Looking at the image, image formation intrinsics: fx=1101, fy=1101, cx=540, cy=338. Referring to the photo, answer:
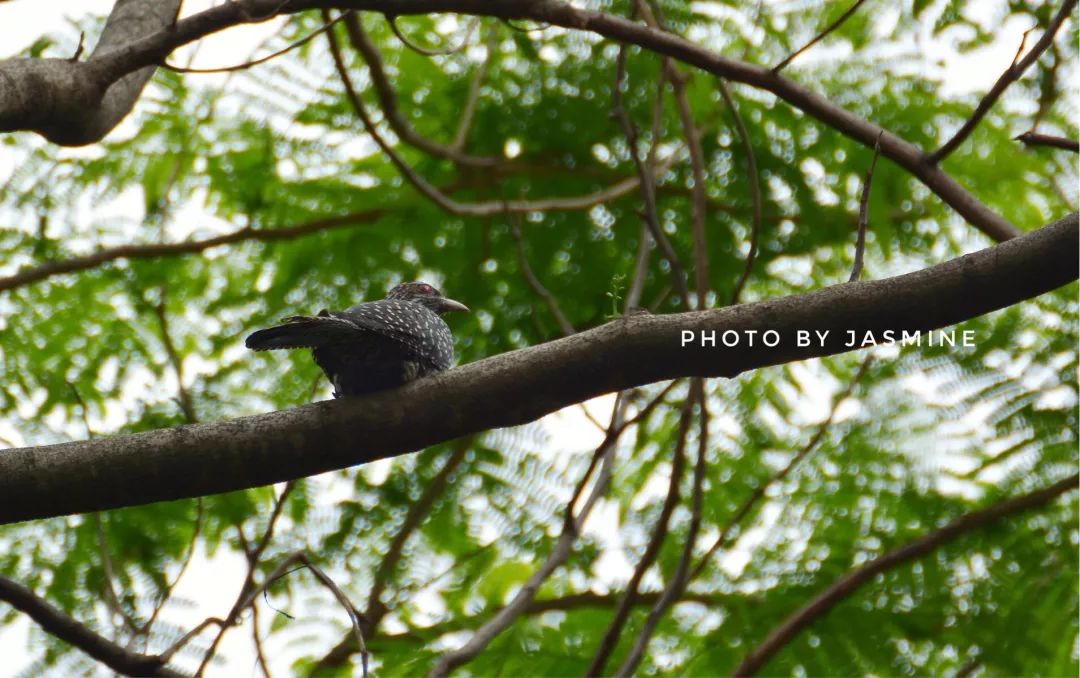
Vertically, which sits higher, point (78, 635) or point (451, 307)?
point (451, 307)

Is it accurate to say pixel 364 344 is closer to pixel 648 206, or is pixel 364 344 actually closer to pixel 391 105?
pixel 648 206

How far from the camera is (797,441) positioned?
16.7 ft

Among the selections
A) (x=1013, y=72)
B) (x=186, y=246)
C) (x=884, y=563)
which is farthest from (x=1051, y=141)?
(x=186, y=246)

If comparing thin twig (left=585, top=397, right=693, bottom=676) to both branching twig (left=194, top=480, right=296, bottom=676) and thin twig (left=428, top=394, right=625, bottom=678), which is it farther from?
branching twig (left=194, top=480, right=296, bottom=676)

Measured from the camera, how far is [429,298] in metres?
4.51

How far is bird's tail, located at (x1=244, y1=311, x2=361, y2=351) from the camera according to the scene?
307 cm

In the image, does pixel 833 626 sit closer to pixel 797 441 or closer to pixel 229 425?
pixel 797 441

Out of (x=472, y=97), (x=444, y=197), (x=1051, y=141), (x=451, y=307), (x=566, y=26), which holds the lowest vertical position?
(x=1051, y=141)

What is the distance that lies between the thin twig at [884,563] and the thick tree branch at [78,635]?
6.66 feet

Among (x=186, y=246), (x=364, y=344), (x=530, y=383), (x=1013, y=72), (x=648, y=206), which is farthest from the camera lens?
(x=186, y=246)

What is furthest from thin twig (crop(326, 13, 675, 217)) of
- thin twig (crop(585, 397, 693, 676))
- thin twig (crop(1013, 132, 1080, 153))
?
thin twig (crop(1013, 132, 1080, 153))

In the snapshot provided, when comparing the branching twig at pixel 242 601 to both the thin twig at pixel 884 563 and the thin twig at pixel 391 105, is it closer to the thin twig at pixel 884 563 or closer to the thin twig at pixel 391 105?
the thin twig at pixel 884 563

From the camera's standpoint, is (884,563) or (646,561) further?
(884,563)

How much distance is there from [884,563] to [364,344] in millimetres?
2236
